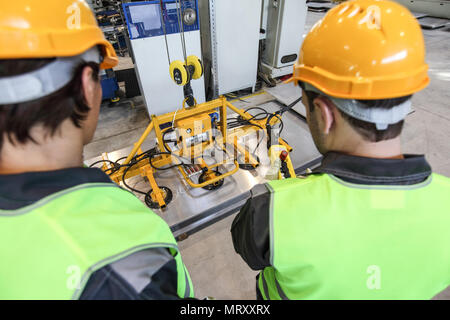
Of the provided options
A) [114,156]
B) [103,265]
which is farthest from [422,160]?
[114,156]

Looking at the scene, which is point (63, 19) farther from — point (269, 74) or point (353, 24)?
point (269, 74)

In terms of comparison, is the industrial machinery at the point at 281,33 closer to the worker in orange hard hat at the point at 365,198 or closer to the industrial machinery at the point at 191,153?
the industrial machinery at the point at 191,153

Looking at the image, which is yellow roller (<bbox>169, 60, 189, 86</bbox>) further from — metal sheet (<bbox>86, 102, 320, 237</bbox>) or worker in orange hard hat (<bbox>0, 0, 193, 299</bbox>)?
worker in orange hard hat (<bbox>0, 0, 193, 299</bbox>)

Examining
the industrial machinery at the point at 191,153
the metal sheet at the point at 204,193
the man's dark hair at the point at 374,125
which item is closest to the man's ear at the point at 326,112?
the man's dark hair at the point at 374,125

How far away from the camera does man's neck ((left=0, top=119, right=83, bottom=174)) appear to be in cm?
64

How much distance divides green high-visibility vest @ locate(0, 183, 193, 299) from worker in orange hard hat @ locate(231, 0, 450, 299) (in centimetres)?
42

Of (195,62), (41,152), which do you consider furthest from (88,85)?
(195,62)

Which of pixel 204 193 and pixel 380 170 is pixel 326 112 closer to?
pixel 380 170

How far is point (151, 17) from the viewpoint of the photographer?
9.44ft

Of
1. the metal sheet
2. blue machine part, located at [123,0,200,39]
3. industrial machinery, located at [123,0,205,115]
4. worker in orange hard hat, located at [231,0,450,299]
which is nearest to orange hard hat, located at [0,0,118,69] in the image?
worker in orange hard hat, located at [231,0,450,299]

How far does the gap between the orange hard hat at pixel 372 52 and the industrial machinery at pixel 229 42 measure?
9.56ft

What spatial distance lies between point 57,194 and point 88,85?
1.11 feet

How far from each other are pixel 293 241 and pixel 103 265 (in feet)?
1.73
